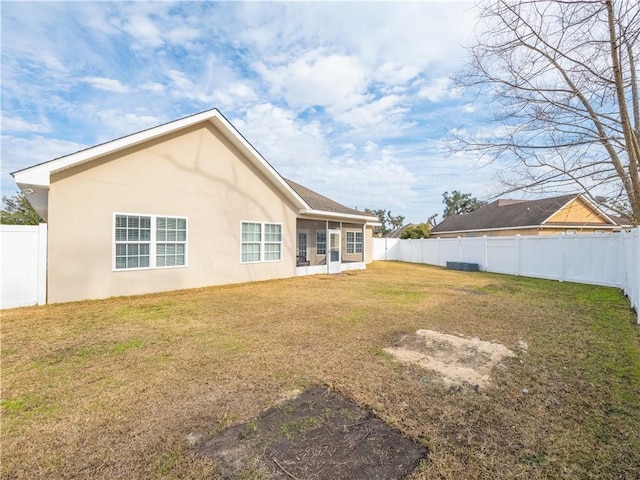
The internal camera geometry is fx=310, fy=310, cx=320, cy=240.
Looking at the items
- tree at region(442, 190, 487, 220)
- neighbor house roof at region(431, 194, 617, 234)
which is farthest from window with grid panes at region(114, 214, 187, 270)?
tree at region(442, 190, 487, 220)

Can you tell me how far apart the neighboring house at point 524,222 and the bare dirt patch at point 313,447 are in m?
18.1

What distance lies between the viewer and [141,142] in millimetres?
9203

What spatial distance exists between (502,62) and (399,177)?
14922mm

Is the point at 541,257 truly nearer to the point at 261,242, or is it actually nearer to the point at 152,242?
the point at 261,242

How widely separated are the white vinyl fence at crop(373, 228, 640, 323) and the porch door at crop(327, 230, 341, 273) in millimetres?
7790

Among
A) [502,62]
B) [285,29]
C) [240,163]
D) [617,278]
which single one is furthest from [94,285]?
[617,278]

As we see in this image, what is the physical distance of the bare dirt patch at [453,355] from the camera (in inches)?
153

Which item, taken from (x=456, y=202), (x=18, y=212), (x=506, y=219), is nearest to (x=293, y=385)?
(x=506, y=219)

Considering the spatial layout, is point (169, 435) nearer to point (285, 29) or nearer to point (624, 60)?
point (624, 60)

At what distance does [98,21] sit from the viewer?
867cm

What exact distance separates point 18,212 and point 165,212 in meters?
24.4

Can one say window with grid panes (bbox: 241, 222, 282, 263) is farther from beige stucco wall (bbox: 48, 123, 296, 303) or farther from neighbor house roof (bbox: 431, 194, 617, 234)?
neighbor house roof (bbox: 431, 194, 617, 234)

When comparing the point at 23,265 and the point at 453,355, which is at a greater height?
the point at 23,265

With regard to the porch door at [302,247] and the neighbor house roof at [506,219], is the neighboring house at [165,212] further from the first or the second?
the neighbor house roof at [506,219]
